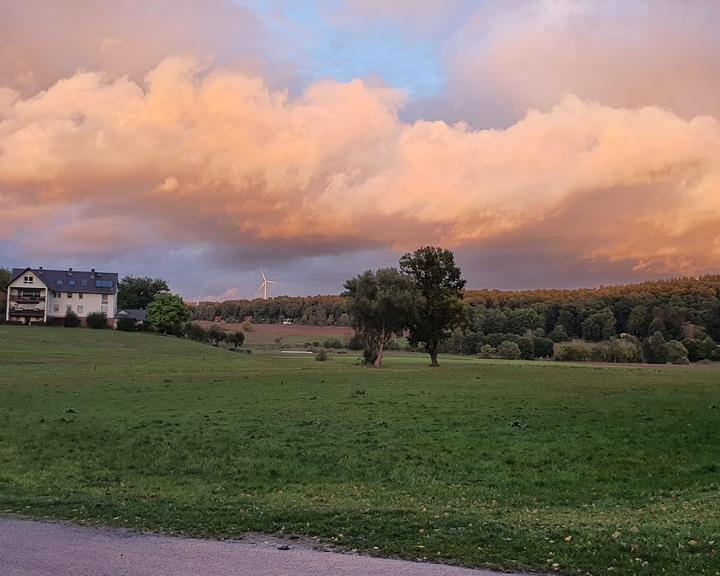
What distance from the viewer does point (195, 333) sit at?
137375 millimetres

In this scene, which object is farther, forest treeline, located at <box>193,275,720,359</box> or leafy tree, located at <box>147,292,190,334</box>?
forest treeline, located at <box>193,275,720,359</box>

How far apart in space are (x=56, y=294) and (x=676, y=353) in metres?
127

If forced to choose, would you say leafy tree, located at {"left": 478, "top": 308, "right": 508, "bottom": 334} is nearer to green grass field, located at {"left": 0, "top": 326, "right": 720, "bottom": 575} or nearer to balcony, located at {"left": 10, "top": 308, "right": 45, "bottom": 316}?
balcony, located at {"left": 10, "top": 308, "right": 45, "bottom": 316}

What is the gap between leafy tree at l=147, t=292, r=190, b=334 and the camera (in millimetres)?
133125

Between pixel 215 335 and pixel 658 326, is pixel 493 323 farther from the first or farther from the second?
pixel 215 335

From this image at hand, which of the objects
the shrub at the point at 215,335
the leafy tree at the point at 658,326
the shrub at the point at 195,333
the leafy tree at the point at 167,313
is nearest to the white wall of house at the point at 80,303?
the leafy tree at the point at 167,313

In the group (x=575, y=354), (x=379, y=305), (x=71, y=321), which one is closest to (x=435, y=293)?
(x=379, y=305)

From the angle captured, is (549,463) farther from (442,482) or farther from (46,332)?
(46,332)

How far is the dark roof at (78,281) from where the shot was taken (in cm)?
14338

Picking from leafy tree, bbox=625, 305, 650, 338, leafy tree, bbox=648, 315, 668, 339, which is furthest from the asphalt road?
leafy tree, bbox=625, 305, 650, 338

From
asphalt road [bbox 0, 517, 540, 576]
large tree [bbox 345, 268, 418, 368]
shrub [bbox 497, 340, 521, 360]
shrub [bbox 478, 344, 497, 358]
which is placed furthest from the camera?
shrub [bbox 478, 344, 497, 358]

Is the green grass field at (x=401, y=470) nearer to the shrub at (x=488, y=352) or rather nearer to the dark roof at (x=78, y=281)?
the shrub at (x=488, y=352)

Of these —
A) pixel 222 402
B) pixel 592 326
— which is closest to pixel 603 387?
pixel 222 402

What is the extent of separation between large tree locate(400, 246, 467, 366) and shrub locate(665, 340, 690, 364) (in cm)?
5605
